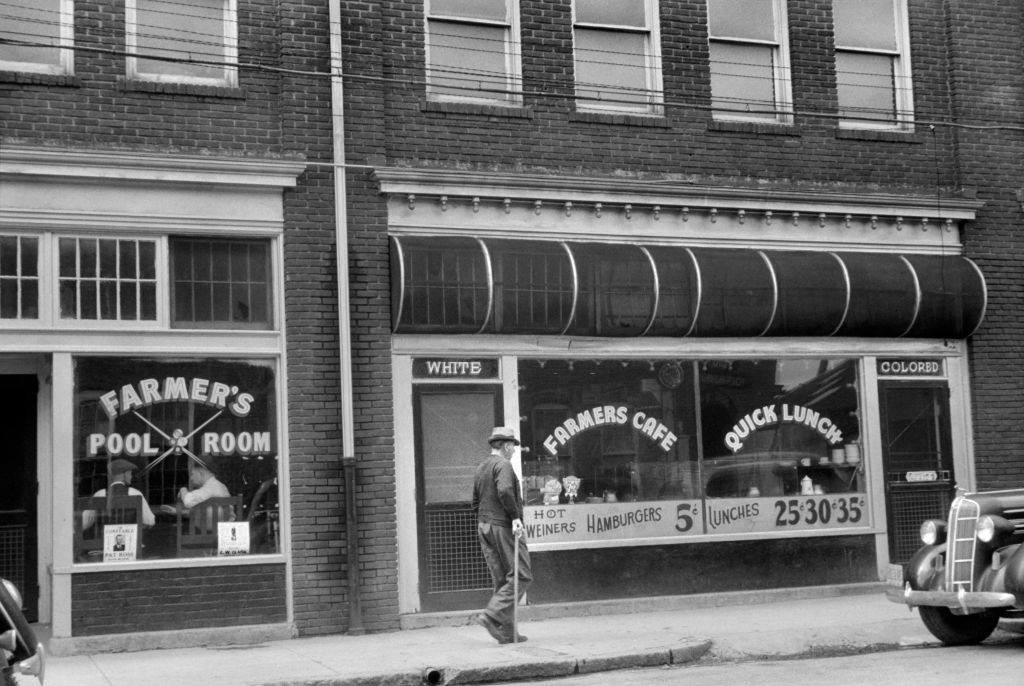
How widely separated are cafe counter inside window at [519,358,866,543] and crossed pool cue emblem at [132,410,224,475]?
11.1 ft

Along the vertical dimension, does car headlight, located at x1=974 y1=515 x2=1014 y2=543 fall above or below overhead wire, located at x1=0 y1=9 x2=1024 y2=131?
below

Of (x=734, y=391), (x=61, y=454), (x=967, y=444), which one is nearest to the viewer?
(x=61, y=454)

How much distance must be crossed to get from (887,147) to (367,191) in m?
6.57

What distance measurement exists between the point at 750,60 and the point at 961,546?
22.0ft

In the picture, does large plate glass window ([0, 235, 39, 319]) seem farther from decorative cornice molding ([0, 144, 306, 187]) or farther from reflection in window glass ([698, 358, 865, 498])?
reflection in window glass ([698, 358, 865, 498])

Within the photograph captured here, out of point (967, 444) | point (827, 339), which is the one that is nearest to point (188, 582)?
point (827, 339)

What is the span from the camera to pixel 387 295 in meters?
12.8

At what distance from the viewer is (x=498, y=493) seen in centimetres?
1125

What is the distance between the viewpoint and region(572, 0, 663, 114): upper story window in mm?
14141

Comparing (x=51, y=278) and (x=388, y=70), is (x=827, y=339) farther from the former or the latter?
(x=51, y=278)

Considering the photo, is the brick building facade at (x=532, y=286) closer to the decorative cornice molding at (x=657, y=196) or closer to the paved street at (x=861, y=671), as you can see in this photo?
the decorative cornice molding at (x=657, y=196)

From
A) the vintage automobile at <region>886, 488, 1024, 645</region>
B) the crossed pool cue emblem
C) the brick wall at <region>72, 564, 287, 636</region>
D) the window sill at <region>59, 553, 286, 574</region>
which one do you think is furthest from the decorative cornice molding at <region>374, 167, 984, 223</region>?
the vintage automobile at <region>886, 488, 1024, 645</region>

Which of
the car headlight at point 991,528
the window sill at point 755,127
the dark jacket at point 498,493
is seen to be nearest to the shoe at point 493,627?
the dark jacket at point 498,493

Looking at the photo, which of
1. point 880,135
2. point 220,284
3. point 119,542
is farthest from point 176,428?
point 880,135
